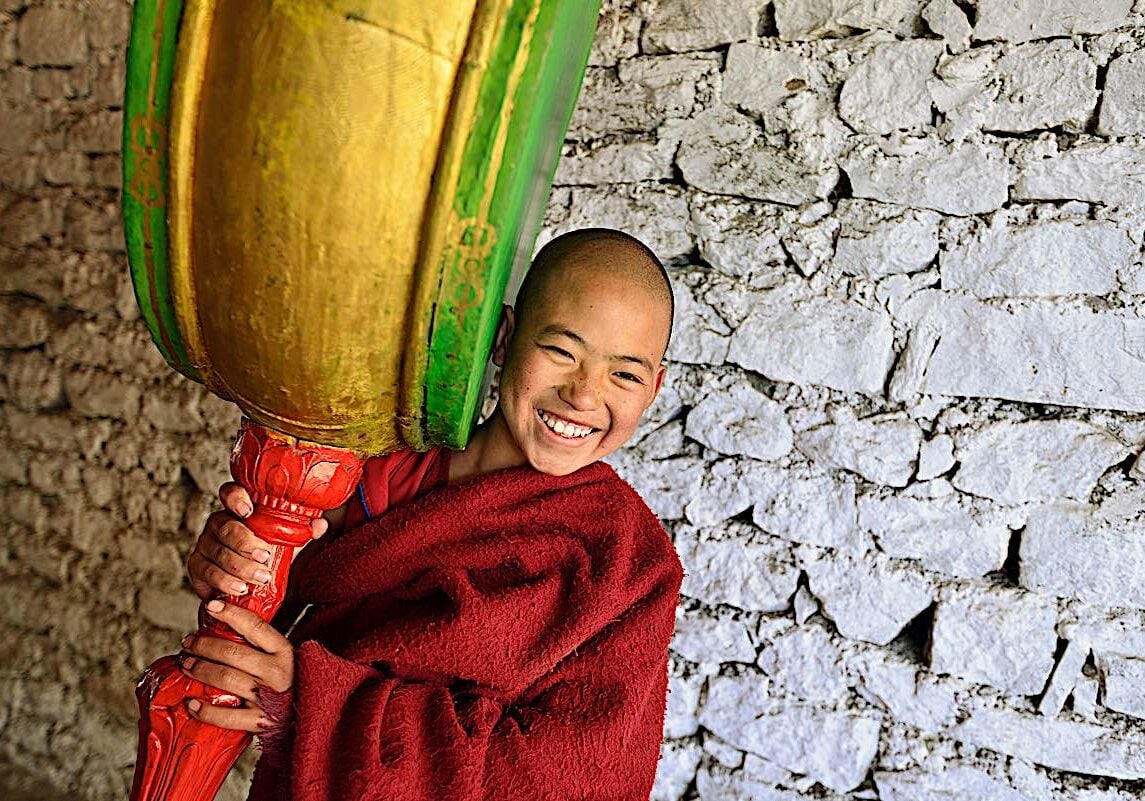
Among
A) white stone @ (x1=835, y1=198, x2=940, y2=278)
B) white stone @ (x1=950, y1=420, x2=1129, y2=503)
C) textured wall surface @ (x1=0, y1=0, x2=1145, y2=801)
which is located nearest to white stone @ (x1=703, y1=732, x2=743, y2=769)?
textured wall surface @ (x1=0, y1=0, x2=1145, y2=801)

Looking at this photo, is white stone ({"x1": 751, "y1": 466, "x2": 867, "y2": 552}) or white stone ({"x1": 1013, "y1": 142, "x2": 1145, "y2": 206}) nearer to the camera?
white stone ({"x1": 1013, "y1": 142, "x2": 1145, "y2": 206})

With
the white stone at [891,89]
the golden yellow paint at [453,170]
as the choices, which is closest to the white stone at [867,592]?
the white stone at [891,89]

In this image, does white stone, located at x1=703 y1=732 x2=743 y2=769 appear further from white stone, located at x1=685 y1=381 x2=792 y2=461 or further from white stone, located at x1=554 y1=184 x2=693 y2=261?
white stone, located at x1=554 y1=184 x2=693 y2=261

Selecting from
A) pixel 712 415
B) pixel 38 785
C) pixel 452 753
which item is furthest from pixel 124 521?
pixel 452 753

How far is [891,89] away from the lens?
5.06 ft

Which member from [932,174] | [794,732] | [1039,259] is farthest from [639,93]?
[794,732]

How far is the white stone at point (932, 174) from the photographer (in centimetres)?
149

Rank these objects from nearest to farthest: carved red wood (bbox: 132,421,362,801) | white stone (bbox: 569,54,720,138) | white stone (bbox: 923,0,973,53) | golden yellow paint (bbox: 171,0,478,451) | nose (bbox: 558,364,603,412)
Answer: golden yellow paint (bbox: 171,0,478,451), carved red wood (bbox: 132,421,362,801), nose (bbox: 558,364,603,412), white stone (bbox: 923,0,973,53), white stone (bbox: 569,54,720,138)

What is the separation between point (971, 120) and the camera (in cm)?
149

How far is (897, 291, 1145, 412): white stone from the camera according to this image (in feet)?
4.63

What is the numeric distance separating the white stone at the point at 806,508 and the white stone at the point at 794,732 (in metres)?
0.30

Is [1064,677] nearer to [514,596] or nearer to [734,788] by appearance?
[734,788]

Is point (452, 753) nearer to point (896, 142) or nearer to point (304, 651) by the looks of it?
point (304, 651)

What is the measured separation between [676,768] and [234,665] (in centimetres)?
117
